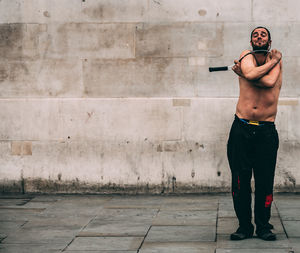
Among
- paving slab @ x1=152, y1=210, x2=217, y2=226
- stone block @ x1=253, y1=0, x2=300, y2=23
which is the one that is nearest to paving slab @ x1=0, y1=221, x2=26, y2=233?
paving slab @ x1=152, y1=210, x2=217, y2=226

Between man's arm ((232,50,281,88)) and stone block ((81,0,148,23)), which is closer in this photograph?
man's arm ((232,50,281,88))

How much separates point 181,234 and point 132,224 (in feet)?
2.30

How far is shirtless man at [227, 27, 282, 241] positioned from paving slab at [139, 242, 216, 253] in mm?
324

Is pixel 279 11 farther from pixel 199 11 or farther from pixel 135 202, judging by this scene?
pixel 135 202

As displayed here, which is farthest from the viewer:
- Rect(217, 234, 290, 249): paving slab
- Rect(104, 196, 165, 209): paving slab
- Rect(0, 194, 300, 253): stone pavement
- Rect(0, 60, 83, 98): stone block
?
Rect(0, 60, 83, 98): stone block

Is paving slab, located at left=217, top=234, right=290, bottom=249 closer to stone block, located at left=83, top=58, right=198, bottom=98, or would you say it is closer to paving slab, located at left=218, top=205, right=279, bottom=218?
paving slab, located at left=218, top=205, right=279, bottom=218

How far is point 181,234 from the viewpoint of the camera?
586 centimetres

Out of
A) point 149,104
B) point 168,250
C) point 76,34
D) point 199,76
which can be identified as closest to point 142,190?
point 149,104

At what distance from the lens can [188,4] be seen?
7934 millimetres

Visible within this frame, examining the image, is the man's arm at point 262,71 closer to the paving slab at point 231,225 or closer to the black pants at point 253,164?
the black pants at point 253,164

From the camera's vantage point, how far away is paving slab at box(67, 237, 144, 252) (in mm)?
5434

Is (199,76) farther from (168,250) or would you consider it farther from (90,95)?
(168,250)

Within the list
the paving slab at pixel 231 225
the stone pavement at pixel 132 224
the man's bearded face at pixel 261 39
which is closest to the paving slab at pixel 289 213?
the stone pavement at pixel 132 224

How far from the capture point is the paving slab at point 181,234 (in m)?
5.66
